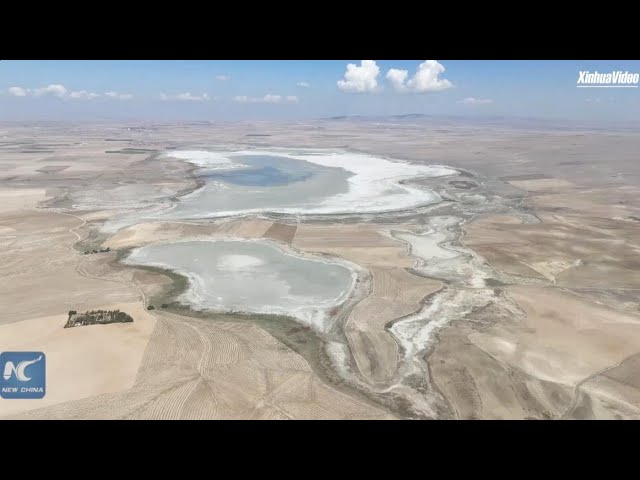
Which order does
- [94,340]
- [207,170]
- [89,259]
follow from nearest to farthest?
1. [94,340]
2. [89,259]
3. [207,170]

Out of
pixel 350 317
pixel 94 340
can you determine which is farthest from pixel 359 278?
pixel 94 340

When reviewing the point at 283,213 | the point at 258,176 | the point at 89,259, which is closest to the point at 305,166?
the point at 258,176

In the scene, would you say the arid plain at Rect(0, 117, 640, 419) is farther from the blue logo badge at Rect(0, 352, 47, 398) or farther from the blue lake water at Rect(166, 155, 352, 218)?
the blue lake water at Rect(166, 155, 352, 218)

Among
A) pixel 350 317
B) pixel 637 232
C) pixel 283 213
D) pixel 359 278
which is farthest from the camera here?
pixel 283 213

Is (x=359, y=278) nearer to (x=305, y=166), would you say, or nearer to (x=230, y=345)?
(x=230, y=345)

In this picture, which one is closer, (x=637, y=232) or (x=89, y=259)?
(x=89, y=259)

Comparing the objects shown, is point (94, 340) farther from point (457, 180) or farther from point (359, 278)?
point (457, 180)

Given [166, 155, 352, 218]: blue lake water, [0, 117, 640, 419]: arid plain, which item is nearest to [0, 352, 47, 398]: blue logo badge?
[0, 117, 640, 419]: arid plain
